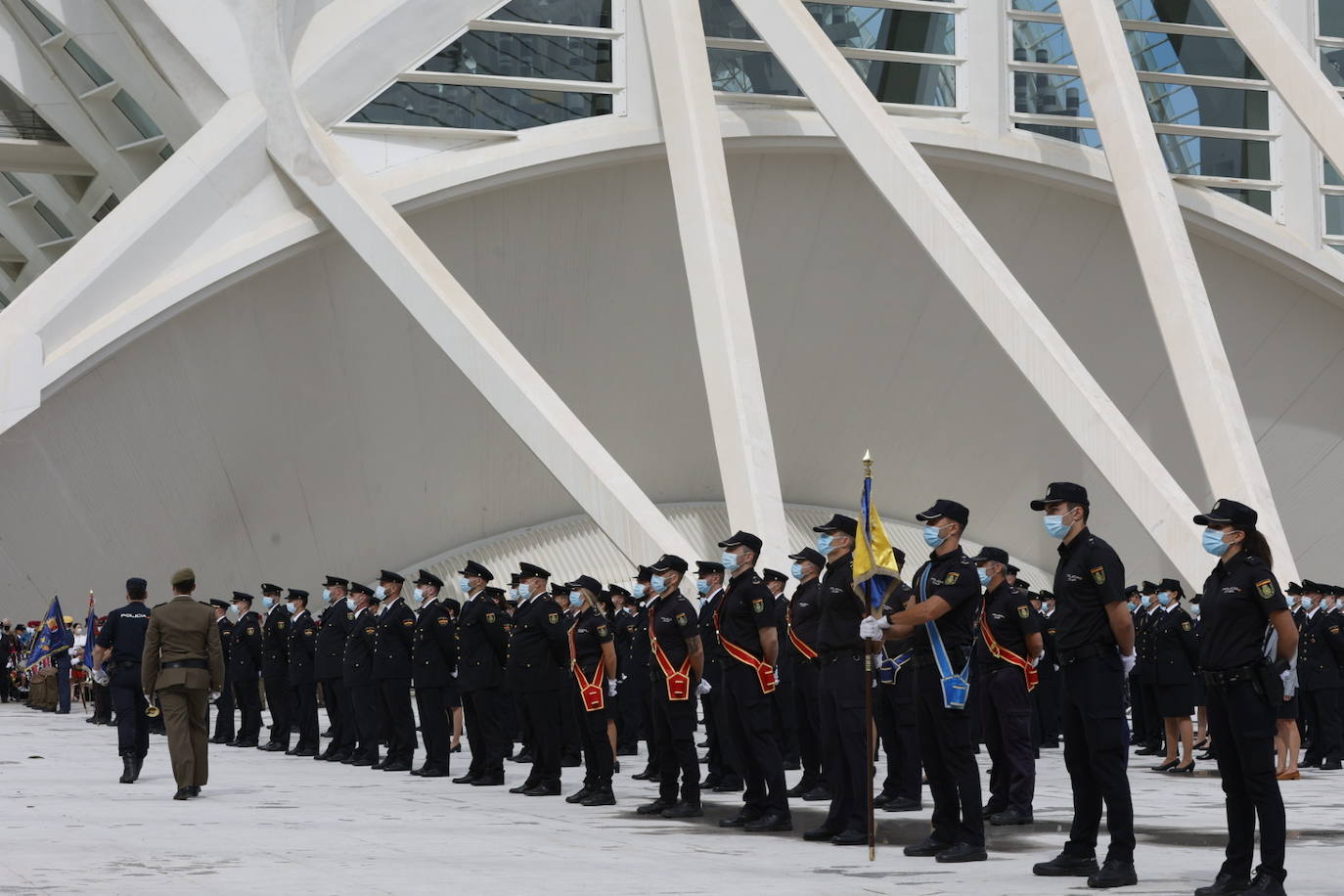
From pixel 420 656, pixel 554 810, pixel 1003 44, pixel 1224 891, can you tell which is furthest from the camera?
pixel 1003 44

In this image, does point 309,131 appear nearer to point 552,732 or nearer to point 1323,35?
point 552,732

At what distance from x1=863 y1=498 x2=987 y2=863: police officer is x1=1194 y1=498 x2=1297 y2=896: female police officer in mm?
1390

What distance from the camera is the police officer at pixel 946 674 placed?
827 centimetres

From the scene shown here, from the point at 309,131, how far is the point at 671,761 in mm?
12306

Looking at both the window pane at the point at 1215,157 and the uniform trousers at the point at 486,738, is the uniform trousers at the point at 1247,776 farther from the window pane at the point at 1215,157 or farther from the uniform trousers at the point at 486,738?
the window pane at the point at 1215,157

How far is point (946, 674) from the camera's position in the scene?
834 centimetres

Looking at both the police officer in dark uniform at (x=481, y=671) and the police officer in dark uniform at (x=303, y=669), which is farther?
the police officer in dark uniform at (x=303, y=669)

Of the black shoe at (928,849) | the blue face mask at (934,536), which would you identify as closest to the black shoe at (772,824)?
the black shoe at (928,849)

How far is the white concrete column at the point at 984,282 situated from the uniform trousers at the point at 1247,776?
8.83m

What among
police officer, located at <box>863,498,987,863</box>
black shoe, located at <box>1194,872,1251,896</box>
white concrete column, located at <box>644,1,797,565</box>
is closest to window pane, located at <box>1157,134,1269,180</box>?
white concrete column, located at <box>644,1,797,565</box>

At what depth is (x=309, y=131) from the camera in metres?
20.4

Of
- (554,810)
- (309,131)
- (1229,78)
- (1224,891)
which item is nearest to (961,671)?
(1224,891)

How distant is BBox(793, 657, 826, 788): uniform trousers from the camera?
1205 cm

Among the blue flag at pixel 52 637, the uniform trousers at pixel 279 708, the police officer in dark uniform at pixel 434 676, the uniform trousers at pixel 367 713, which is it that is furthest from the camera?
the blue flag at pixel 52 637
